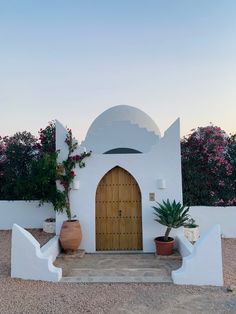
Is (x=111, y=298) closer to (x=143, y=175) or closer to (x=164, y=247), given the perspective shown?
(x=164, y=247)

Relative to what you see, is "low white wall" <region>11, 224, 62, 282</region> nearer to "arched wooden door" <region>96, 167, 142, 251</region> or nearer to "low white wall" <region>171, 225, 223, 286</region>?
"low white wall" <region>171, 225, 223, 286</region>

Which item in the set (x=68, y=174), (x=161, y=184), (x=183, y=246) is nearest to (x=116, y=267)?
(x=183, y=246)

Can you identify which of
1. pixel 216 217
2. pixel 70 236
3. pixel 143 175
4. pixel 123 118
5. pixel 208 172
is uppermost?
pixel 123 118

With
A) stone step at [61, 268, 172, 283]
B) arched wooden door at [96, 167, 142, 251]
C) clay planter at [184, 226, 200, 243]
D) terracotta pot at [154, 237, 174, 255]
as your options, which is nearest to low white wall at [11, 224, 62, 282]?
stone step at [61, 268, 172, 283]

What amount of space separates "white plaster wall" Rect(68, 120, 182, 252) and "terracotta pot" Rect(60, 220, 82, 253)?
0.56 m

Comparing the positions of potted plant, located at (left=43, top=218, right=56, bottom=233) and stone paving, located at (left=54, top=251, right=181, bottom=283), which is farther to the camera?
potted plant, located at (left=43, top=218, right=56, bottom=233)

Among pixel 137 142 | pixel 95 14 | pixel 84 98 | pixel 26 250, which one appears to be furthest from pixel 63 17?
pixel 26 250

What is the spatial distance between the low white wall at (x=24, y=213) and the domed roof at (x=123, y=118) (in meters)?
4.68

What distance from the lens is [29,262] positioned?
22.9 feet

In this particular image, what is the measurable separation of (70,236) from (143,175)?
2942 millimetres

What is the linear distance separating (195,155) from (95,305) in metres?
8.79

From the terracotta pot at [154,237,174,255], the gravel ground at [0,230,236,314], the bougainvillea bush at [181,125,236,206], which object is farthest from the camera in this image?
the bougainvillea bush at [181,125,236,206]

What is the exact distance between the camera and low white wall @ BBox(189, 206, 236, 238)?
11219 mm

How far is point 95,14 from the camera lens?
392 inches
